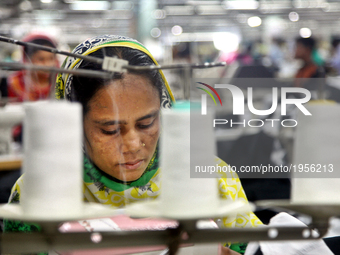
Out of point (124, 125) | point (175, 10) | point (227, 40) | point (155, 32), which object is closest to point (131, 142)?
point (124, 125)

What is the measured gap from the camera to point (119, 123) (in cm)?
87

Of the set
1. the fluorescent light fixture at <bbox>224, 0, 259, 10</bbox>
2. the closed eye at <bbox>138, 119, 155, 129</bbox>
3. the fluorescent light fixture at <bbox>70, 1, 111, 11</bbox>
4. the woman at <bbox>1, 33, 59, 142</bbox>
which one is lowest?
the closed eye at <bbox>138, 119, 155, 129</bbox>

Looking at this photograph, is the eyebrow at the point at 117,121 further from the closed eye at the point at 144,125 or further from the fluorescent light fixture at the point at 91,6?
the fluorescent light fixture at the point at 91,6

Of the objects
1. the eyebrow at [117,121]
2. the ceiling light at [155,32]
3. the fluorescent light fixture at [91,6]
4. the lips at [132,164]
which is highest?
the fluorescent light fixture at [91,6]

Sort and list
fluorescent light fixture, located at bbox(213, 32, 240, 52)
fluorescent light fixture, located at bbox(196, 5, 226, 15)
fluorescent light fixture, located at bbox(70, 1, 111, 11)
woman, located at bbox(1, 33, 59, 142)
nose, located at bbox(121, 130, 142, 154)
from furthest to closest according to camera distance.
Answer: fluorescent light fixture, located at bbox(213, 32, 240, 52)
fluorescent light fixture, located at bbox(196, 5, 226, 15)
fluorescent light fixture, located at bbox(70, 1, 111, 11)
nose, located at bbox(121, 130, 142, 154)
woman, located at bbox(1, 33, 59, 142)

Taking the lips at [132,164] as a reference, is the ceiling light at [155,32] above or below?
above

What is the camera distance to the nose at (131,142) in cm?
86

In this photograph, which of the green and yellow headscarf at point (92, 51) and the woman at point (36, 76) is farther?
the green and yellow headscarf at point (92, 51)

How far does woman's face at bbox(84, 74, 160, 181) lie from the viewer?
869 millimetres

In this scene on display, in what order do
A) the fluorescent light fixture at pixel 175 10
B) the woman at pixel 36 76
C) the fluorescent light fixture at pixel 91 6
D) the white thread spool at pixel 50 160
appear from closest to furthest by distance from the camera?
the white thread spool at pixel 50 160
the woman at pixel 36 76
the fluorescent light fixture at pixel 175 10
the fluorescent light fixture at pixel 91 6

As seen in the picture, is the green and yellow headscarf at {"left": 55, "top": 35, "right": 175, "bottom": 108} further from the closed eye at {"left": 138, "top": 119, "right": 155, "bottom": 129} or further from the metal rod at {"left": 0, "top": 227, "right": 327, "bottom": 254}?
the metal rod at {"left": 0, "top": 227, "right": 327, "bottom": 254}

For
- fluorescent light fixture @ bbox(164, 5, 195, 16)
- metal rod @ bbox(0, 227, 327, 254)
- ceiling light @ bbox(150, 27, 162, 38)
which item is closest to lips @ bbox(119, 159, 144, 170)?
metal rod @ bbox(0, 227, 327, 254)

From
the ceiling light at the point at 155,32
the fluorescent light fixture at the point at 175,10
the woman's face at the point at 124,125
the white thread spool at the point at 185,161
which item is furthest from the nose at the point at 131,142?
the ceiling light at the point at 155,32

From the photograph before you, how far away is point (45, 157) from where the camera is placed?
49 centimetres
